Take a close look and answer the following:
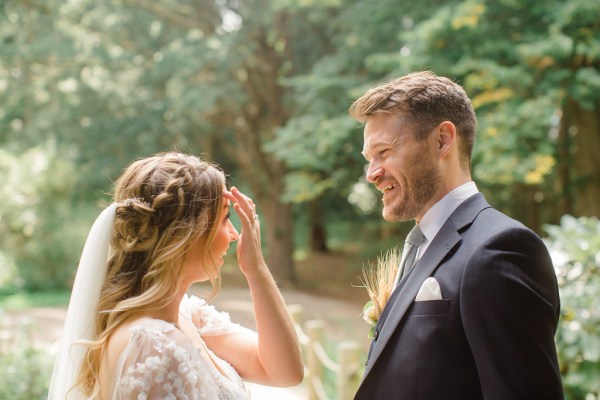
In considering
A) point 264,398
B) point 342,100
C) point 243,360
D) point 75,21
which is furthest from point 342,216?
point 243,360

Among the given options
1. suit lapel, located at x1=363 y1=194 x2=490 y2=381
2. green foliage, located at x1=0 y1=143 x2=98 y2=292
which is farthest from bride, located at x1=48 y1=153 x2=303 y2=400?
green foliage, located at x1=0 y1=143 x2=98 y2=292

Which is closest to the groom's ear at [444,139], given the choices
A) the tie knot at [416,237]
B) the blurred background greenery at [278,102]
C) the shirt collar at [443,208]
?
the shirt collar at [443,208]

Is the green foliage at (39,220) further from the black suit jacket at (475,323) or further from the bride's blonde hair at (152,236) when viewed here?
the black suit jacket at (475,323)

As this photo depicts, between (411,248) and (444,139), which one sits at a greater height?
(444,139)

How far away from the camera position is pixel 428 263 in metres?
1.93

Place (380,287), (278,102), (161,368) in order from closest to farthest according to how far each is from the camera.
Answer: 1. (161,368)
2. (380,287)
3. (278,102)

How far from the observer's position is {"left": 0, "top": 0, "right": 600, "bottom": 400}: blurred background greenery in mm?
8688

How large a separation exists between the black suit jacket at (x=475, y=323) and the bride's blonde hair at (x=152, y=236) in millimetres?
648

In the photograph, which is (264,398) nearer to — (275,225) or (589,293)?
(589,293)

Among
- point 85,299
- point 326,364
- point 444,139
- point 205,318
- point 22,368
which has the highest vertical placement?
point 444,139

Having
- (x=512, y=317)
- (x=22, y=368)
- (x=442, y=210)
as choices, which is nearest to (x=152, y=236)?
(x=442, y=210)

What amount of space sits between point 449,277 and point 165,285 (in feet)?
2.89

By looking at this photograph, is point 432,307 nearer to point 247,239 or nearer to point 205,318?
point 247,239

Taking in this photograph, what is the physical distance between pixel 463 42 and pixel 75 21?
9.90 meters
